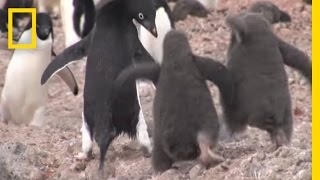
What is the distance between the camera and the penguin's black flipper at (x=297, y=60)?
365 cm

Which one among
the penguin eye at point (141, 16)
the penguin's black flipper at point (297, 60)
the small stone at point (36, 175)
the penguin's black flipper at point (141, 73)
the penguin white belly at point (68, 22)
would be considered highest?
the penguin eye at point (141, 16)

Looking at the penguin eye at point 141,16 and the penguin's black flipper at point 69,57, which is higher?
the penguin eye at point 141,16

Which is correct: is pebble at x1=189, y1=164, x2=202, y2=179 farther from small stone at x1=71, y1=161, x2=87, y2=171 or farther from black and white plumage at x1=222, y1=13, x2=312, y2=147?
small stone at x1=71, y1=161, x2=87, y2=171

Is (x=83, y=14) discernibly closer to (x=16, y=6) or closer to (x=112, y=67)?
(x=16, y=6)

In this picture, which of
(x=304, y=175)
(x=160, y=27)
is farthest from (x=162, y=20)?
(x=304, y=175)

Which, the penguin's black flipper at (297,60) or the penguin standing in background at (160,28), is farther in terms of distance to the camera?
the penguin standing in background at (160,28)

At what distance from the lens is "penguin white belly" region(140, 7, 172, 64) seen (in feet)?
18.3

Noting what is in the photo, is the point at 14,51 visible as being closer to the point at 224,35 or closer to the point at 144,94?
the point at 144,94

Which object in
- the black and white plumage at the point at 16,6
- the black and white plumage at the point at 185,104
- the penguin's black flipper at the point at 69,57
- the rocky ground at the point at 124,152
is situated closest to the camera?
the rocky ground at the point at 124,152

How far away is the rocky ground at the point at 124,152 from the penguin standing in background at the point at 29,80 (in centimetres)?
13

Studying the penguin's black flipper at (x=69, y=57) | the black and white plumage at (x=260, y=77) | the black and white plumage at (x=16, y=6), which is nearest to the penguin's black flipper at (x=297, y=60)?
the black and white plumage at (x=260, y=77)

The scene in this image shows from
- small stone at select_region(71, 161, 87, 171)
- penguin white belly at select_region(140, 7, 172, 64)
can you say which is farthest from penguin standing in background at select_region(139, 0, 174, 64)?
small stone at select_region(71, 161, 87, 171)

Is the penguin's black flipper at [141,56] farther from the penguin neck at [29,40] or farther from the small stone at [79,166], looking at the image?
the penguin neck at [29,40]

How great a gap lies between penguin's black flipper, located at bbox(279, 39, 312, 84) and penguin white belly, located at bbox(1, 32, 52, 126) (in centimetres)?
162
